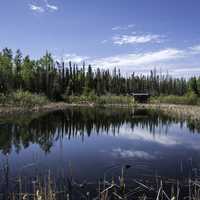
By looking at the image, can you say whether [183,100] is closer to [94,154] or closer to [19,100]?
[19,100]

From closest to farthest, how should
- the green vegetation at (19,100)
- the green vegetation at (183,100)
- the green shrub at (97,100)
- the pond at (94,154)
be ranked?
1. the pond at (94,154)
2. the green vegetation at (19,100)
3. the green vegetation at (183,100)
4. the green shrub at (97,100)

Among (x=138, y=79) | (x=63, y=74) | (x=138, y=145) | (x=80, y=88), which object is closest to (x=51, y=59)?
(x=63, y=74)

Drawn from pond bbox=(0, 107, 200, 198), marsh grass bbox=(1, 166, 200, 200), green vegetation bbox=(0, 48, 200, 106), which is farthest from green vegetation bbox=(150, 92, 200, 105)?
marsh grass bbox=(1, 166, 200, 200)

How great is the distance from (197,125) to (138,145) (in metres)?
11.2

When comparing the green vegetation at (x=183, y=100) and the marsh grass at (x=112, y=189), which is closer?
the marsh grass at (x=112, y=189)

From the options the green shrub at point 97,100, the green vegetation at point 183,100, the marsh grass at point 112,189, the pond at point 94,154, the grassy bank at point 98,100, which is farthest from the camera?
the green shrub at point 97,100

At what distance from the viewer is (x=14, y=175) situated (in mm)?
9516

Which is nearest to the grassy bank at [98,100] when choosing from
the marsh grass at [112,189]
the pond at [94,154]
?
the pond at [94,154]

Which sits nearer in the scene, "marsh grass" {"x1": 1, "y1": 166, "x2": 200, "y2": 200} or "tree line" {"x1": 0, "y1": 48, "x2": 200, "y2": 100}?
"marsh grass" {"x1": 1, "y1": 166, "x2": 200, "y2": 200}

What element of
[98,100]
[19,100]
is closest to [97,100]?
[98,100]

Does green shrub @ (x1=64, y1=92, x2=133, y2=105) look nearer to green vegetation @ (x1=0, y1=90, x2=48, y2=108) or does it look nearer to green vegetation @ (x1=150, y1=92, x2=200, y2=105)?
green vegetation @ (x1=150, y1=92, x2=200, y2=105)

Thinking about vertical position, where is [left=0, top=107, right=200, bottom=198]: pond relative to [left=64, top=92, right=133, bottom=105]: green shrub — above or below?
below

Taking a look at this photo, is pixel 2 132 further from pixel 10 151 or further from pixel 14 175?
pixel 14 175

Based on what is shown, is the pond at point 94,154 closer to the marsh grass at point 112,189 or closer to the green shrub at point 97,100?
the marsh grass at point 112,189
